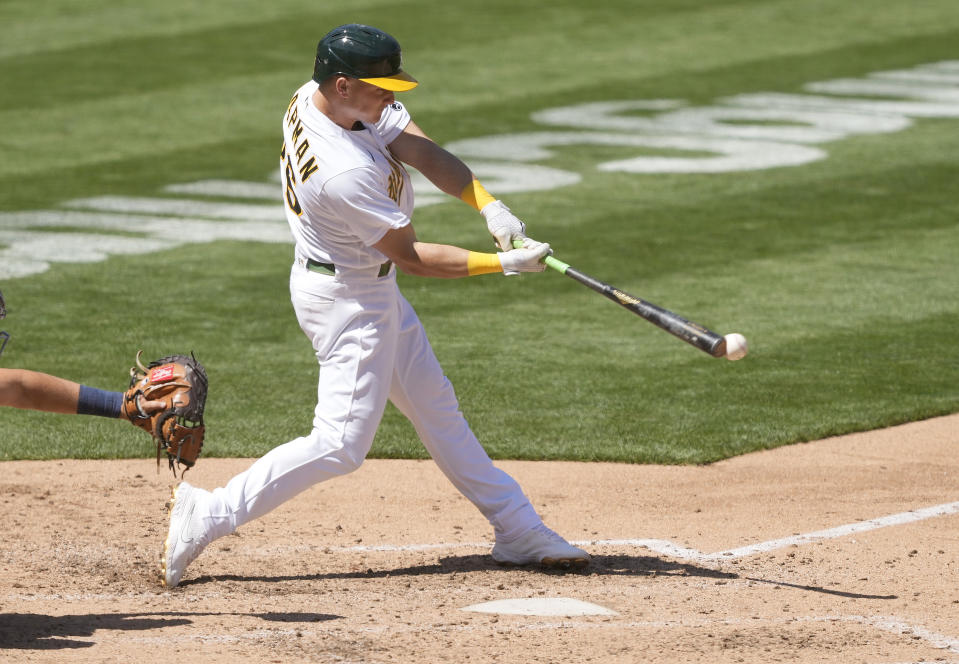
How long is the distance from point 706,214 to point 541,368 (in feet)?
11.6

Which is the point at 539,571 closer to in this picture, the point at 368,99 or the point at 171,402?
the point at 171,402

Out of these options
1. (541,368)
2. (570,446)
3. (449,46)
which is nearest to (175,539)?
(570,446)

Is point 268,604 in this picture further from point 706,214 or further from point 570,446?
point 706,214

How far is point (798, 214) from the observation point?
1168cm

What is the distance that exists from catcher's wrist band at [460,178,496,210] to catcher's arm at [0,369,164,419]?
1.33 m

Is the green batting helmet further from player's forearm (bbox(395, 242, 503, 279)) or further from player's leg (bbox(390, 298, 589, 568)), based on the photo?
player's leg (bbox(390, 298, 589, 568))

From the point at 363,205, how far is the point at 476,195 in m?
0.62

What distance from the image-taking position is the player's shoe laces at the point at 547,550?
5570 mm

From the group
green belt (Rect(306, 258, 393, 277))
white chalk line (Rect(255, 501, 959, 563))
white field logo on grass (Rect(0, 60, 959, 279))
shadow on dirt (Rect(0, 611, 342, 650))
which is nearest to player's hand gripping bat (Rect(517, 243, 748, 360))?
green belt (Rect(306, 258, 393, 277))

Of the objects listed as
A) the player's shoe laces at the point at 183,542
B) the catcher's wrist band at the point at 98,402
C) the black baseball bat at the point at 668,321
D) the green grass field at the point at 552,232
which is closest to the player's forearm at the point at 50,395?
the catcher's wrist band at the point at 98,402

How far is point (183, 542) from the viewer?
17.4ft

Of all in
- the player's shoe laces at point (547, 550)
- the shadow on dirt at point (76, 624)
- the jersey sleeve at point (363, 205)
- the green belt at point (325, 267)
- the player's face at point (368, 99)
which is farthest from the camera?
the player's shoe laces at point (547, 550)

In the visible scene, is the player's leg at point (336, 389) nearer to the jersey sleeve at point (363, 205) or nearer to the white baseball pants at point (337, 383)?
the white baseball pants at point (337, 383)

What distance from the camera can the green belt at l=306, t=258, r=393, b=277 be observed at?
524 cm
